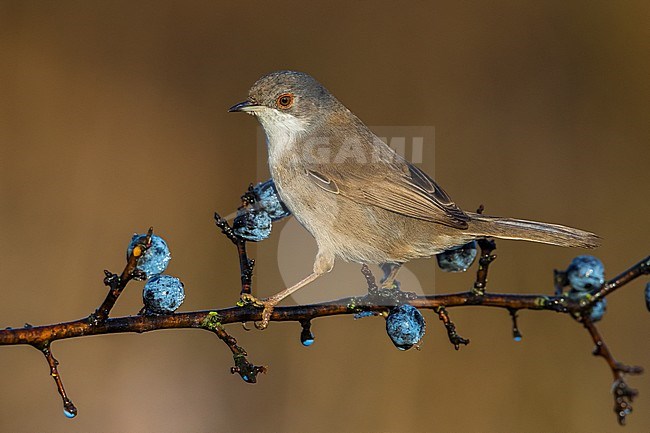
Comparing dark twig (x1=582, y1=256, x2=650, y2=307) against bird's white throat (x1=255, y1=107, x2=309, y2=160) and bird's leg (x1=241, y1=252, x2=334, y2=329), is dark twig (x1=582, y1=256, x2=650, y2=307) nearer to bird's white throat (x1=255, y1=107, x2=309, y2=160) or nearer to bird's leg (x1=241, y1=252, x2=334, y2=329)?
bird's leg (x1=241, y1=252, x2=334, y2=329)

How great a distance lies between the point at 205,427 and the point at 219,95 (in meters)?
3.24

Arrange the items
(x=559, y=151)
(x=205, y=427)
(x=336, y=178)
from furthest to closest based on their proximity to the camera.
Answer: (x=559, y=151)
(x=205, y=427)
(x=336, y=178)

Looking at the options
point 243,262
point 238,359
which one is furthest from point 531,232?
point 238,359

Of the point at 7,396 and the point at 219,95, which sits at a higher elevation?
the point at 219,95

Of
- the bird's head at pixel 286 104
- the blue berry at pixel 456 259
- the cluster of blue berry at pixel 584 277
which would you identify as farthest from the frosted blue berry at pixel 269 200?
the cluster of blue berry at pixel 584 277

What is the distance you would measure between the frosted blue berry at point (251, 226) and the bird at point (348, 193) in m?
0.73

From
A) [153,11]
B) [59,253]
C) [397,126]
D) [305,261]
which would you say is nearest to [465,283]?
[397,126]

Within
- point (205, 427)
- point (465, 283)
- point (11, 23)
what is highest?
point (11, 23)

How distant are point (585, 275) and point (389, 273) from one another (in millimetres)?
1664

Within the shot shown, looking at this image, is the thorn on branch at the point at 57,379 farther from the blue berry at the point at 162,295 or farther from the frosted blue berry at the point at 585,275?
the frosted blue berry at the point at 585,275

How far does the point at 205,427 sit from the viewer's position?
5496mm

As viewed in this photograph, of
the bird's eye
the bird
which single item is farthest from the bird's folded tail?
the bird's eye

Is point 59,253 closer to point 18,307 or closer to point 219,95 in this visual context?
point 18,307

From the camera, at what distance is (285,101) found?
4.61 m
